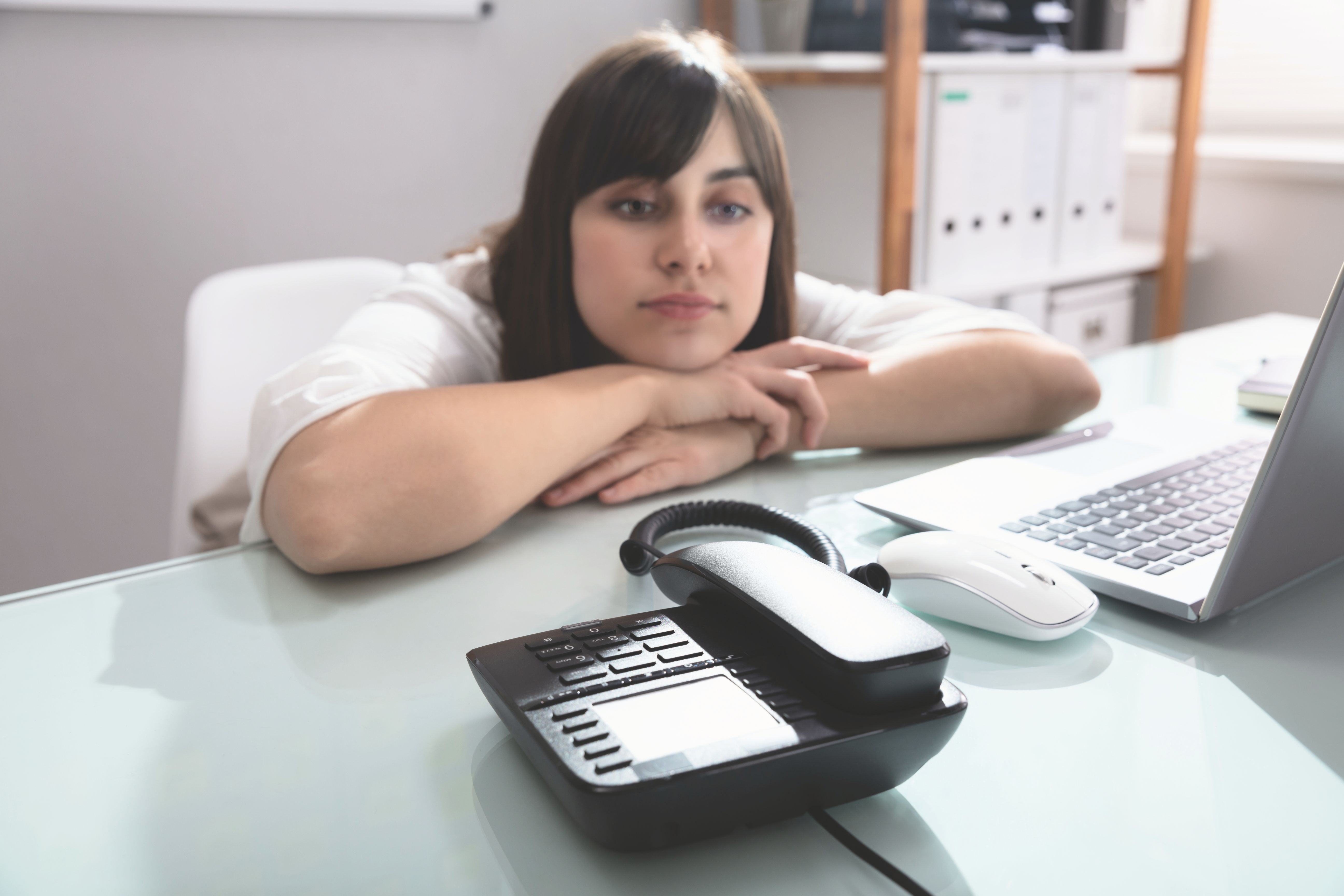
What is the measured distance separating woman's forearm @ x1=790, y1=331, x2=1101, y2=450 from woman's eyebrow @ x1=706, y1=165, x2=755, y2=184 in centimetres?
20

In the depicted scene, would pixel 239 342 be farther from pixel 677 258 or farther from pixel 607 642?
pixel 607 642

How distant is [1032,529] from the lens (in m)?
0.61

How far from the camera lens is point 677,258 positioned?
33.6 inches

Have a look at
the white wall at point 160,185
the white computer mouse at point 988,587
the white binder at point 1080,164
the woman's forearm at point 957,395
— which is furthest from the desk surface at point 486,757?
the white binder at point 1080,164

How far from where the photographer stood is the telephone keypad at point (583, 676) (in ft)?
1.31

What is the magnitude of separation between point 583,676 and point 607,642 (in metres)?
0.03

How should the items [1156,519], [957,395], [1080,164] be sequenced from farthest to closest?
1. [1080,164]
2. [957,395]
3. [1156,519]

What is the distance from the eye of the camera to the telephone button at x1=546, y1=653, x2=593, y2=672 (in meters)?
0.41

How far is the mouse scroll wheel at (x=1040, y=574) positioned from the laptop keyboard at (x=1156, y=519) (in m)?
0.07

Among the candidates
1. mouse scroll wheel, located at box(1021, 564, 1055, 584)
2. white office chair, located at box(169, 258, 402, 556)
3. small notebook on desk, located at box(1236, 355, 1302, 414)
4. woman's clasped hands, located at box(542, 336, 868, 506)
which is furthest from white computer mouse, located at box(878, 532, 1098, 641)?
white office chair, located at box(169, 258, 402, 556)

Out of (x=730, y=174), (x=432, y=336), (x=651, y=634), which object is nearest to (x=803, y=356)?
(x=730, y=174)

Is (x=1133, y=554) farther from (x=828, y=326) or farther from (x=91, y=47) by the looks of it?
(x=91, y=47)

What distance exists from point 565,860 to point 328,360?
505mm

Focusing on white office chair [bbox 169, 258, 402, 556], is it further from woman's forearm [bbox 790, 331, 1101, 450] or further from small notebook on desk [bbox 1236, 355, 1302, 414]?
small notebook on desk [bbox 1236, 355, 1302, 414]
